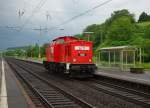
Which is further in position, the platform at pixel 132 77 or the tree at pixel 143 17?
the tree at pixel 143 17

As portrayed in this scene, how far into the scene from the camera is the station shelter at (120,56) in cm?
3719

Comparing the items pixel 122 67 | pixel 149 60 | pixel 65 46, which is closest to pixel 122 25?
pixel 149 60

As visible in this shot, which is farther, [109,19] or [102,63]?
[109,19]

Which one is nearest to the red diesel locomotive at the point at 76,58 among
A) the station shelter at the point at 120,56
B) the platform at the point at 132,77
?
the platform at the point at 132,77

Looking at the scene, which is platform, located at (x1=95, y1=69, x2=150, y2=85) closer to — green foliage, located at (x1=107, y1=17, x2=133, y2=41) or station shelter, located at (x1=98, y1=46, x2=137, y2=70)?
station shelter, located at (x1=98, y1=46, x2=137, y2=70)

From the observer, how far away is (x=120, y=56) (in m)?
38.0

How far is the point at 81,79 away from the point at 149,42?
1470 inches

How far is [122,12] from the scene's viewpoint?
456 ft

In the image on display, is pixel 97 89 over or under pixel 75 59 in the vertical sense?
under

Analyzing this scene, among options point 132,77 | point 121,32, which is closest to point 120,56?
point 132,77

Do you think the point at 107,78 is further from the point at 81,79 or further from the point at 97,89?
the point at 97,89

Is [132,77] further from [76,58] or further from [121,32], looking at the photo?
[121,32]

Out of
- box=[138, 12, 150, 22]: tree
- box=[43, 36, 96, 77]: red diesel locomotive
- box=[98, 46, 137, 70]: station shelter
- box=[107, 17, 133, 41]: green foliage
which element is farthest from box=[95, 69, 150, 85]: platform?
box=[138, 12, 150, 22]: tree

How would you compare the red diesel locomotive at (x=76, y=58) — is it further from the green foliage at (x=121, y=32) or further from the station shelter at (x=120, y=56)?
the green foliage at (x=121, y=32)
